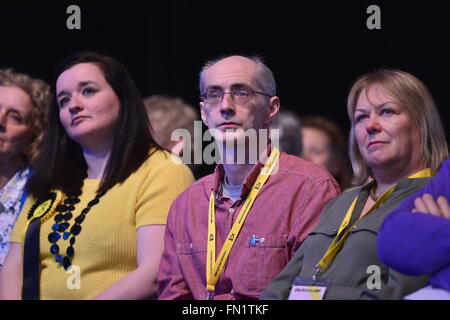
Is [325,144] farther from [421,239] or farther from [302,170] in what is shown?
[421,239]

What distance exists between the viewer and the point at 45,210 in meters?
3.92

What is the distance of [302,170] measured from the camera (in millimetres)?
3418

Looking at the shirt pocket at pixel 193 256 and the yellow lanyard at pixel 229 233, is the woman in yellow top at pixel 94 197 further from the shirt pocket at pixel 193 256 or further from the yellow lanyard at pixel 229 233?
the yellow lanyard at pixel 229 233

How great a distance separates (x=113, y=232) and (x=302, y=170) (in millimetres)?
911

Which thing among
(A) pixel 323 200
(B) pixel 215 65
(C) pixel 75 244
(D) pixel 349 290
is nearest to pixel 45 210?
(C) pixel 75 244

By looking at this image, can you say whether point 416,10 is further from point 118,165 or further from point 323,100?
point 118,165

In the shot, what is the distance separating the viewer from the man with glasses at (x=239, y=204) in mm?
3270

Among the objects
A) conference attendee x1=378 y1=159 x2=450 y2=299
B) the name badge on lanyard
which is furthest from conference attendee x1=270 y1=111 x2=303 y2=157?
conference attendee x1=378 y1=159 x2=450 y2=299

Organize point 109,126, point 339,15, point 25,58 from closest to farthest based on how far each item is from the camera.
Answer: point 109,126, point 339,15, point 25,58

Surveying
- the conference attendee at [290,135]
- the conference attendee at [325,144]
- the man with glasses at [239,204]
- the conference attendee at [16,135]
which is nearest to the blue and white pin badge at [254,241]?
the man with glasses at [239,204]

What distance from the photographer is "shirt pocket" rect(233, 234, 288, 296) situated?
322 centimetres

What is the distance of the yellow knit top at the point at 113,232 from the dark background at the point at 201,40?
228cm

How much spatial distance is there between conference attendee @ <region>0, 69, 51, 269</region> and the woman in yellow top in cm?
35

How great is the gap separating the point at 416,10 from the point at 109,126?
2432 mm
